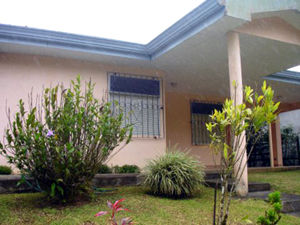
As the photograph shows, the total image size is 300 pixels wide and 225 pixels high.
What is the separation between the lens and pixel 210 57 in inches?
296

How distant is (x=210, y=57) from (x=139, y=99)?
1985mm

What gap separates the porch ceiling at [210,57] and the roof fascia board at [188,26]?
0.34ft

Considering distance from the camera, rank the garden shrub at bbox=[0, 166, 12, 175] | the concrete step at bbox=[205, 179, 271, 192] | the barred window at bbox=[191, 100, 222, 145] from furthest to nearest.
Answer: the barred window at bbox=[191, 100, 222, 145], the concrete step at bbox=[205, 179, 271, 192], the garden shrub at bbox=[0, 166, 12, 175]

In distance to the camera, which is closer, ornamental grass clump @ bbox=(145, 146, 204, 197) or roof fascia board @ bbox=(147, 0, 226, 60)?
ornamental grass clump @ bbox=(145, 146, 204, 197)

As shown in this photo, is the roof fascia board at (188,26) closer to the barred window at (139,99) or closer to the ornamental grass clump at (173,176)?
the barred window at (139,99)

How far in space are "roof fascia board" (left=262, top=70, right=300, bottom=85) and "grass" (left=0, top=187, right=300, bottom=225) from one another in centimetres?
546

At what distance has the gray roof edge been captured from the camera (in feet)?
18.2

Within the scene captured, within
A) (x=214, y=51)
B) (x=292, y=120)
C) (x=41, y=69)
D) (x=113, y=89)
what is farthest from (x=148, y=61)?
(x=292, y=120)

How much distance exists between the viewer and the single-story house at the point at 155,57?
19.6 feet

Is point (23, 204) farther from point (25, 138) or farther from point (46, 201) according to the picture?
point (25, 138)

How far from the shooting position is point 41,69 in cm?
697

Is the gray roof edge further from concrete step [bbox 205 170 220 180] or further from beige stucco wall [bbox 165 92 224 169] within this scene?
beige stucco wall [bbox 165 92 224 169]

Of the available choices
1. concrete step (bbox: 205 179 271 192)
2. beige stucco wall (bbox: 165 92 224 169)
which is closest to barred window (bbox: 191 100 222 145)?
beige stucco wall (bbox: 165 92 224 169)

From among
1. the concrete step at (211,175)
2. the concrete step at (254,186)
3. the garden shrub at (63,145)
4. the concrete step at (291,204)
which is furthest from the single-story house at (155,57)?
the garden shrub at (63,145)
